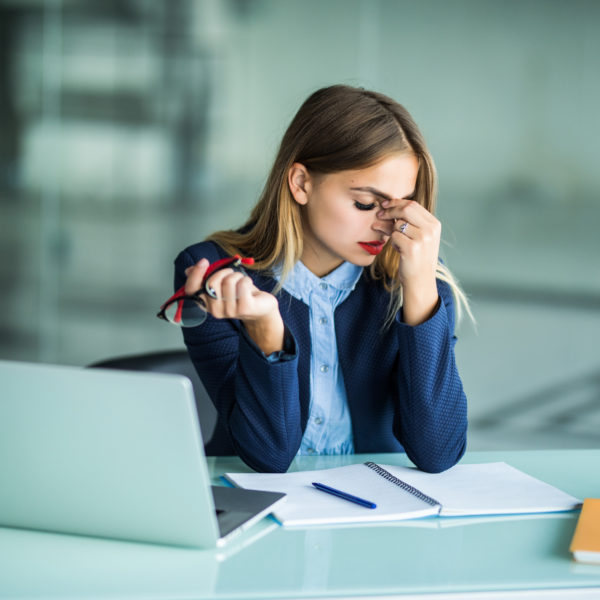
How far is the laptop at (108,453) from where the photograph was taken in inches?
37.9

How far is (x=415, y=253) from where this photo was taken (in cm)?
162

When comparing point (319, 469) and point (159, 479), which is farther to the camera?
point (319, 469)

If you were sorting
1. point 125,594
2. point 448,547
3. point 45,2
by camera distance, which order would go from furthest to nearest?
point 45,2 < point 448,547 < point 125,594

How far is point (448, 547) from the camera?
3.57ft

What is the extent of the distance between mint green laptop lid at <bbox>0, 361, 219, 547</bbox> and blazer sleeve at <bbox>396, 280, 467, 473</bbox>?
59cm

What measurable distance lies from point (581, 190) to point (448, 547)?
328 cm

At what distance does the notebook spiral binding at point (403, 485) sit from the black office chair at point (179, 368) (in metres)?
0.72

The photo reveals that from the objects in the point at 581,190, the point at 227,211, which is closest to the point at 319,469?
the point at 227,211

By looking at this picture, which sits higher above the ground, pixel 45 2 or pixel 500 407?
pixel 45 2

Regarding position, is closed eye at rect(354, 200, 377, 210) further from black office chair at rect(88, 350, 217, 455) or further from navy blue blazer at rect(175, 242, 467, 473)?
black office chair at rect(88, 350, 217, 455)

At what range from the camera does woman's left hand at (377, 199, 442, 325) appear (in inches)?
62.4

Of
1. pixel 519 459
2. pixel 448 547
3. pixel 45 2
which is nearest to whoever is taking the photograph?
pixel 448 547

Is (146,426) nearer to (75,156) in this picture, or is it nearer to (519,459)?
(519,459)

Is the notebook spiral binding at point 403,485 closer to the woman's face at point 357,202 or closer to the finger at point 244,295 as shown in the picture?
the finger at point 244,295
